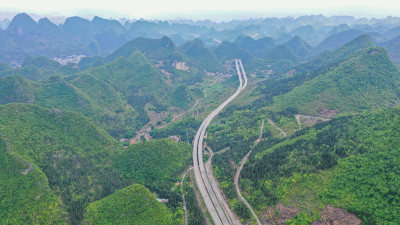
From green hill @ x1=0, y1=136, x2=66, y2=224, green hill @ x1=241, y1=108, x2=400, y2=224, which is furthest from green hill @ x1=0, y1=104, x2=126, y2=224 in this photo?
green hill @ x1=241, y1=108, x2=400, y2=224

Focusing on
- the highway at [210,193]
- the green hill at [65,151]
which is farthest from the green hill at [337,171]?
the green hill at [65,151]

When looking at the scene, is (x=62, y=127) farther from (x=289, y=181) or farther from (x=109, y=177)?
(x=289, y=181)

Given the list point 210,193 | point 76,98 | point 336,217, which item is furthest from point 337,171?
point 76,98

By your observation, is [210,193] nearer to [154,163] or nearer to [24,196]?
[154,163]

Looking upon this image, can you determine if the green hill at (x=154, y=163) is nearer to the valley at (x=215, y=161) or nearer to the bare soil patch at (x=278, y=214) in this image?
the valley at (x=215, y=161)

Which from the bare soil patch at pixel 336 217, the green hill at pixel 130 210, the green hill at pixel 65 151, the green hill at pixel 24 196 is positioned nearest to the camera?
the bare soil patch at pixel 336 217
